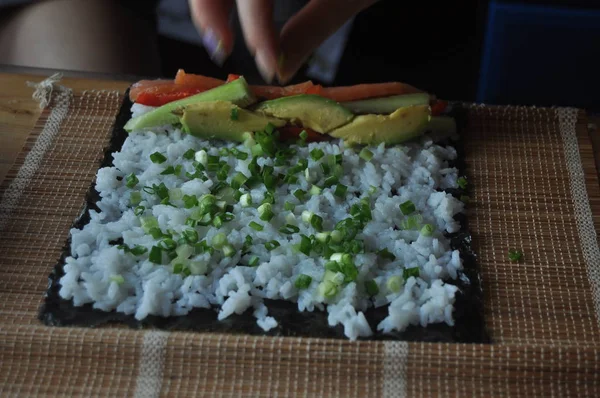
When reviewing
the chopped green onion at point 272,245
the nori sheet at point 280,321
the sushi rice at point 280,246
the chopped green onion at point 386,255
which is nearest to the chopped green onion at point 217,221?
the sushi rice at point 280,246

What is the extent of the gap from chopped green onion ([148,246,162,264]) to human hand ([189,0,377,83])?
40cm

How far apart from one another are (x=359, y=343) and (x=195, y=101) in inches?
32.1

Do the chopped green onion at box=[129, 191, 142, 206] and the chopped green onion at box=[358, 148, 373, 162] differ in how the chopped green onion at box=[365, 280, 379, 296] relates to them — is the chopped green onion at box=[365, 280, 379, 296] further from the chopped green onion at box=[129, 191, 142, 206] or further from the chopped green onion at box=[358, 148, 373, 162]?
the chopped green onion at box=[129, 191, 142, 206]

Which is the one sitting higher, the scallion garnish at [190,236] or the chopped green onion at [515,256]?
the scallion garnish at [190,236]

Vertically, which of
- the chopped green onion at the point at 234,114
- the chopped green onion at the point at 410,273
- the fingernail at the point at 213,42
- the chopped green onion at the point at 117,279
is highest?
the fingernail at the point at 213,42

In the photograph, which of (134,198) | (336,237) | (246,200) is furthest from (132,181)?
(336,237)

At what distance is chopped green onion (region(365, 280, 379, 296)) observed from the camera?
150cm

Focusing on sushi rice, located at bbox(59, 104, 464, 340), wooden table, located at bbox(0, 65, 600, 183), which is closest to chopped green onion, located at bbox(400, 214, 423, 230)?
sushi rice, located at bbox(59, 104, 464, 340)

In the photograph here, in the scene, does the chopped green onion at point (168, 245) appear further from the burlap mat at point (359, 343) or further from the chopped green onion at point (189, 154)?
the chopped green onion at point (189, 154)

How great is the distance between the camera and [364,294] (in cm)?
150

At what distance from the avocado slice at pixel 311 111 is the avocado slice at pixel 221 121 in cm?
2

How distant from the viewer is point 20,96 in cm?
209

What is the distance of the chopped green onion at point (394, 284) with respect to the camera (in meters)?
1.50

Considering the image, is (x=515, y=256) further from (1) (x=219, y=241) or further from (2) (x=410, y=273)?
(1) (x=219, y=241)
